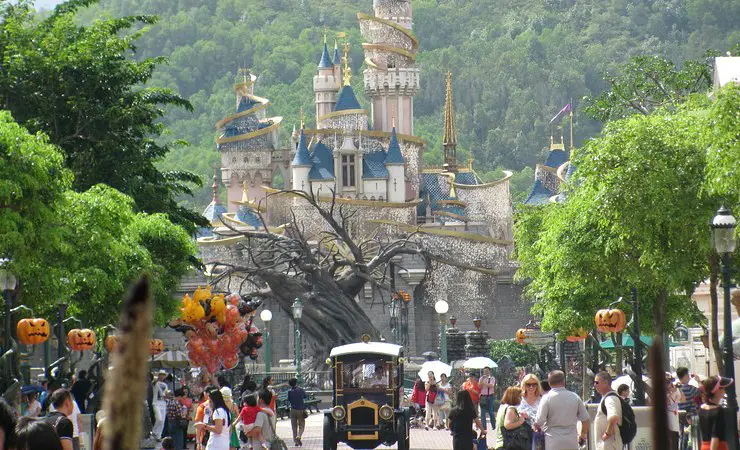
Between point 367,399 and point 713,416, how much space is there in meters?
11.5

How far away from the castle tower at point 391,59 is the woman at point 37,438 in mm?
99386

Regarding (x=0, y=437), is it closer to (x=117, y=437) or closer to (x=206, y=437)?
(x=117, y=437)

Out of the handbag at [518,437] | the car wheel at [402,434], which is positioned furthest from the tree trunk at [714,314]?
the handbag at [518,437]

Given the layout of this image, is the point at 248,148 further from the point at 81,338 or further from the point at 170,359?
the point at 81,338

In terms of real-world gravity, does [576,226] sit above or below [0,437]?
above

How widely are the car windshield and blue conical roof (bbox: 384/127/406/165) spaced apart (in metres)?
78.1

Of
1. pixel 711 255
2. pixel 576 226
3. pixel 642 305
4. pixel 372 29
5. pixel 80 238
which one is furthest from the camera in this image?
pixel 372 29

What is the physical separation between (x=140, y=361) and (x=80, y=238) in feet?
91.8

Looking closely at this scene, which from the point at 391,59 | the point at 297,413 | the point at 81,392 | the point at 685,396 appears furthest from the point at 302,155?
the point at 685,396

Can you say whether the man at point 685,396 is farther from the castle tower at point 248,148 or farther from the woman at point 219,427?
the castle tower at point 248,148

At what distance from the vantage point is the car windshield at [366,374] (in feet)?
78.9

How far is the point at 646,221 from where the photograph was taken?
1041 inches

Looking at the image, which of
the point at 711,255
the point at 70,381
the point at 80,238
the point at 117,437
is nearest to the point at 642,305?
the point at 711,255

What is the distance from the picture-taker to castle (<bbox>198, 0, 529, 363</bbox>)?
8575 centimetres
